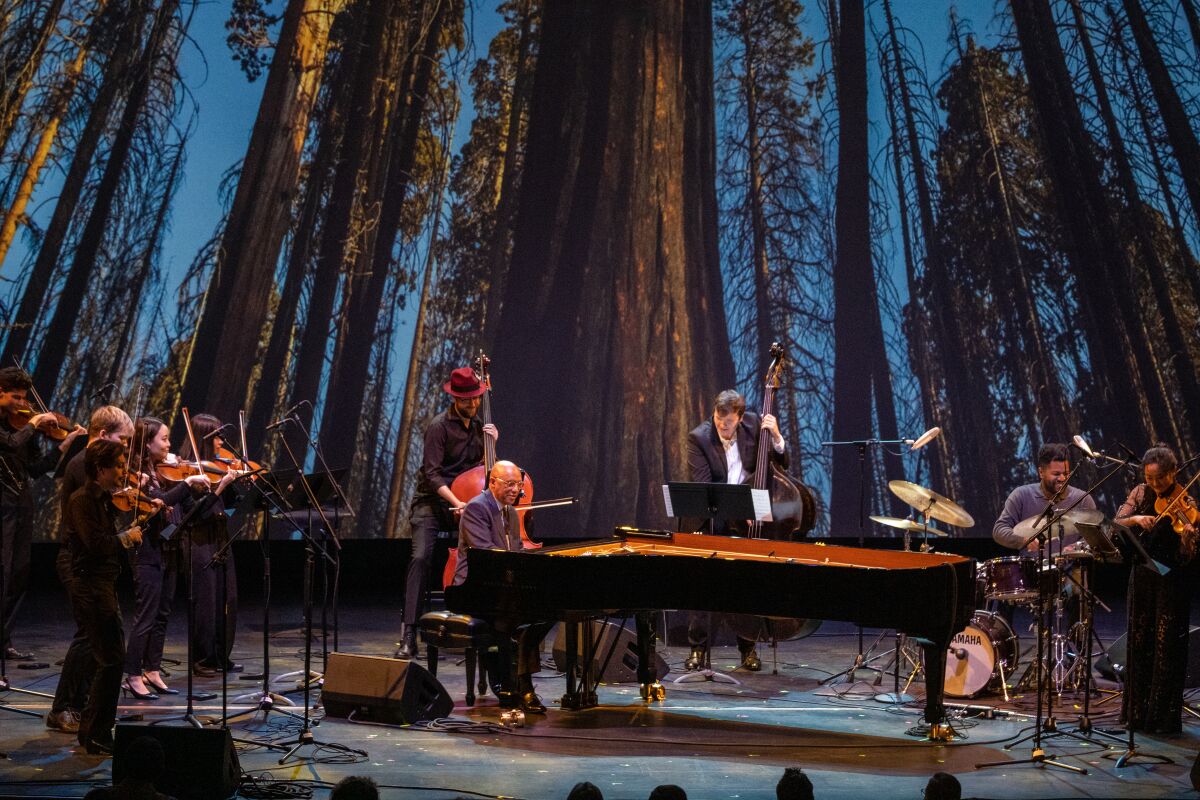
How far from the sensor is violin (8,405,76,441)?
696cm

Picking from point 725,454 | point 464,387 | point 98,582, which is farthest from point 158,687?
point 725,454

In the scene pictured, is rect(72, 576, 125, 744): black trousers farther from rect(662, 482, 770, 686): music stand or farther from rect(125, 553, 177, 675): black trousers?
rect(662, 482, 770, 686): music stand

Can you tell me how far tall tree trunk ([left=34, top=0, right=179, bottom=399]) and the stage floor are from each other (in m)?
3.22

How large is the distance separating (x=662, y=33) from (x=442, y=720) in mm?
6716

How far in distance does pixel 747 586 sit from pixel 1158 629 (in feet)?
6.70

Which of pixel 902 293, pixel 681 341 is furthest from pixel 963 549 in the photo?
pixel 681 341

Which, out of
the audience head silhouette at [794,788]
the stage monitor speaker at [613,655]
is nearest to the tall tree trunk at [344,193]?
the stage monitor speaker at [613,655]

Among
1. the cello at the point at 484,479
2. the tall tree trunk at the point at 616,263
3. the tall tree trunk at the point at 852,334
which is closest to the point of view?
the cello at the point at 484,479

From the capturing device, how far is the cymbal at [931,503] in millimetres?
6555

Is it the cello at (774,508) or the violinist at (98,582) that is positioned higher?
the cello at (774,508)

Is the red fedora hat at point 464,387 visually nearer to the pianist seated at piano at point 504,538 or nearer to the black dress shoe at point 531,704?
the pianist seated at piano at point 504,538

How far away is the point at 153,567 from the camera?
652cm

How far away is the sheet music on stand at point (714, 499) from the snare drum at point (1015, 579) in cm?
136

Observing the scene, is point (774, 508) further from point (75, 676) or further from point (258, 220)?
point (258, 220)
